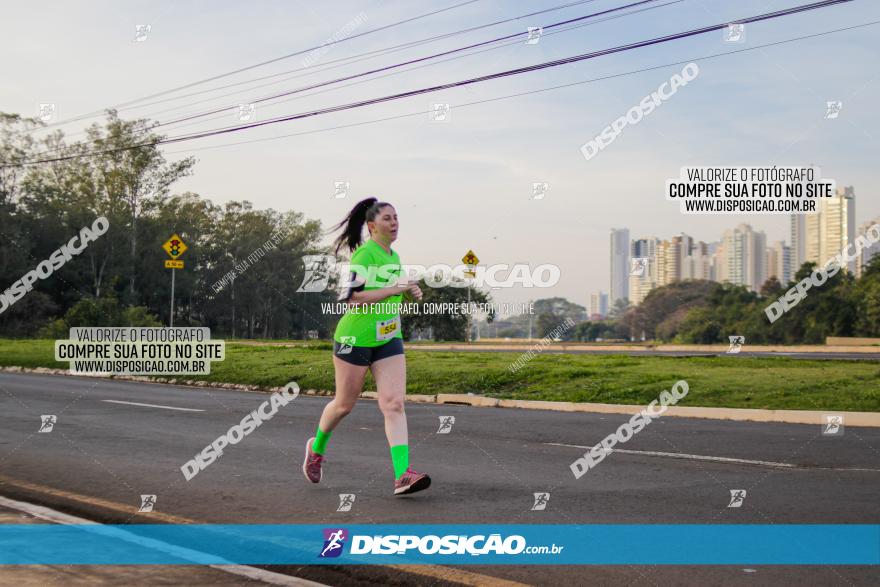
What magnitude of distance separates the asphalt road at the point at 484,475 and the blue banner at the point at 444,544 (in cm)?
19

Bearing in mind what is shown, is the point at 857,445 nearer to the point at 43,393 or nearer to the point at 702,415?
the point at 702,415

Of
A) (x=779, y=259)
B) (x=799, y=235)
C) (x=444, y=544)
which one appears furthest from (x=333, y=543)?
(x=779, y=259)

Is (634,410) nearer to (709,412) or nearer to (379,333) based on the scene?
(709,412)

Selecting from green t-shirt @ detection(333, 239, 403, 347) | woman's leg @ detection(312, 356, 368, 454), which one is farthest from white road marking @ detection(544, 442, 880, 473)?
green t-shirt @ detection(333, 239, 403, 347)

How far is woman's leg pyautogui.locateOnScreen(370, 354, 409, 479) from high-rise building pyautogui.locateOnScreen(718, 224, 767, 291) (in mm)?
160024

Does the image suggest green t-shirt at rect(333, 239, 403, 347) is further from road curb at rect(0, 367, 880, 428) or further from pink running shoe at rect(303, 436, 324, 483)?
road curb at rect(0, 367, 880, 428)

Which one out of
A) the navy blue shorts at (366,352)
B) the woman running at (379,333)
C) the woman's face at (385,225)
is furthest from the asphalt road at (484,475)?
the woman's face at (385,225)

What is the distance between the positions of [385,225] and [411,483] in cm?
193

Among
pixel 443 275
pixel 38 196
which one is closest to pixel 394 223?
pixel 443 275

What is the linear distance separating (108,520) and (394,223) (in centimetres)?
288

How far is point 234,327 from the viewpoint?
A: 83.9 meters

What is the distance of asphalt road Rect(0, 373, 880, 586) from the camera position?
20.4 ft

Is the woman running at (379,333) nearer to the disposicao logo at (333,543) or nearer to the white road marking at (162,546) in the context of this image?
the disposicao logo at (333,543)

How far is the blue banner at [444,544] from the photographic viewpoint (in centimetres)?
518
